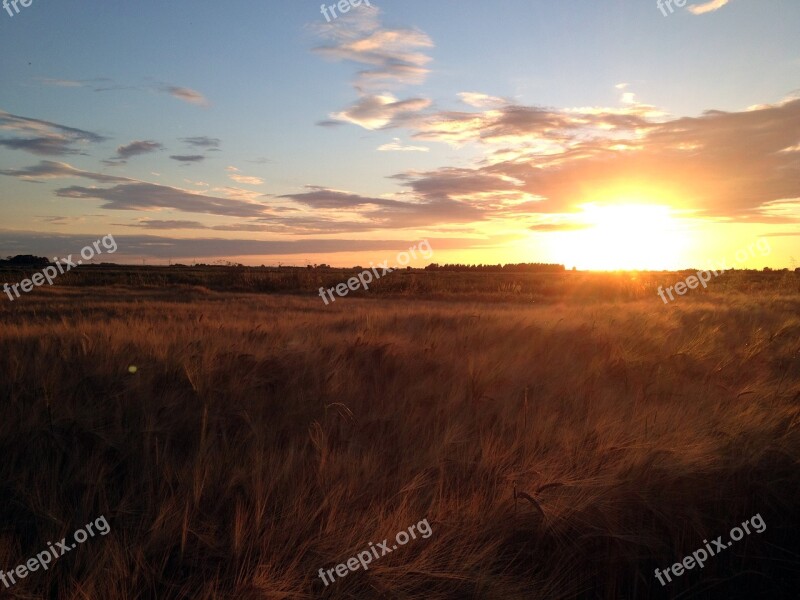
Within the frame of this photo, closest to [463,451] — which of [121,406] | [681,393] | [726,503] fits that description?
[726,503]

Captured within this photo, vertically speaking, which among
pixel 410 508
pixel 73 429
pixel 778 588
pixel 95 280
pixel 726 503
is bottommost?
pixel 778 588

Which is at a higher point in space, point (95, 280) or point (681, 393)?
point (95, 280)

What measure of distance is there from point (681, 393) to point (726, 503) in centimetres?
166

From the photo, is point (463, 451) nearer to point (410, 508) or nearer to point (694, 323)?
point (410, 508)

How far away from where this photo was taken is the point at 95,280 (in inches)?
1316

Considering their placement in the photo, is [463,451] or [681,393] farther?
[681,393]

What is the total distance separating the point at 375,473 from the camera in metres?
2.62

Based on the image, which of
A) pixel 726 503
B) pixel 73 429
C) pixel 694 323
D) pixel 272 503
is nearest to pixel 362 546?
pixel 272 503

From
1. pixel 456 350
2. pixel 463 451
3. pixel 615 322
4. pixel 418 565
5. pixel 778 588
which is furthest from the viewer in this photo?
pixel 615 322

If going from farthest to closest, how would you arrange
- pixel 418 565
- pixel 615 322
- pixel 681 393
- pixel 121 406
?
pixel 615 322, pixel 681 393, pixel 121 406, pixel 418 565

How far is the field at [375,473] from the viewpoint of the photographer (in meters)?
2.00

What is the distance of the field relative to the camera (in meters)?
2.00

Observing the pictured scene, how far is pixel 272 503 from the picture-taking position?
90.4 inches

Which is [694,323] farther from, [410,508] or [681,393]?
[410,508]
